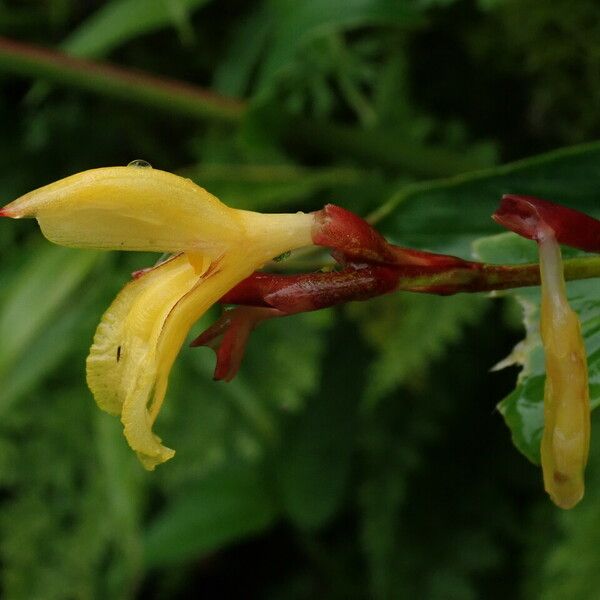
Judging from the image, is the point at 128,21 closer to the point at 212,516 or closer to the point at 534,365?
the point at 212,516

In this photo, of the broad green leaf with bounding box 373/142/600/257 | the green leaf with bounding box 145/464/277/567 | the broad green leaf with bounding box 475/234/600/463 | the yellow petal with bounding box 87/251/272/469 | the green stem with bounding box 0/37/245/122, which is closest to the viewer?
the yellow petal with bounding box 87/251/272/469

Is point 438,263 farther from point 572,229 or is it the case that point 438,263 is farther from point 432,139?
point 432,139

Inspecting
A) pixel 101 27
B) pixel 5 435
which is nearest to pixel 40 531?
pixel 5 435

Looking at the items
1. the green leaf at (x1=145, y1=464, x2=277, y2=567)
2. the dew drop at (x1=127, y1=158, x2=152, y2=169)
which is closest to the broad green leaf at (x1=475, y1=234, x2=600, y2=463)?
the dew drop at (x1=127, y1=158, x2=152, y2=169)

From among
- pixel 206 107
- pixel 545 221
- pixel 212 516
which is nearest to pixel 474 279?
pixel 545 221

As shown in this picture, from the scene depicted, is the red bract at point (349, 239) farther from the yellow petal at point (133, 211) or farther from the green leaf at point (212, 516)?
the green leaf at point (212, 516)

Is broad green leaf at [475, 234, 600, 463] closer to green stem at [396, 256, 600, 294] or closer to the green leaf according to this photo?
green stem at [396, 256, 600, 294]

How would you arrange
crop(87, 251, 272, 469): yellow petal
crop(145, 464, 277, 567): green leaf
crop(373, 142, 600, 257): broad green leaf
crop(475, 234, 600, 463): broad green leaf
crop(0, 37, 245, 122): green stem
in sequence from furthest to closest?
crop(145, 464, 277, 567): green leaf < crop(0, 37, 245, 122): green stem < crop(373, 142, 600, 257): broad green leaf < crop(475, 234, 600, 463): broad green leaf < crop(87, 251, 272, 469): yellow petal
